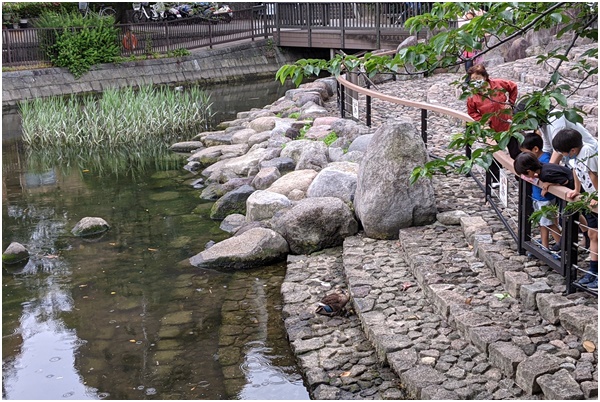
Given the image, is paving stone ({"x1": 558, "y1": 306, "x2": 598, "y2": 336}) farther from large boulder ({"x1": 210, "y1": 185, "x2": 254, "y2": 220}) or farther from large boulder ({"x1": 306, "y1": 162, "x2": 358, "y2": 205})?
large boulder ({"x1": 210, "y1": 185, "x2": 254, "y2": 220})

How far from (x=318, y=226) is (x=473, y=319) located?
8.91ft

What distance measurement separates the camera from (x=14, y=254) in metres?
8.46

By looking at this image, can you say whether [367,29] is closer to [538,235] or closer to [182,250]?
[182,250]

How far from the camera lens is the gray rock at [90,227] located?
923 centimetres

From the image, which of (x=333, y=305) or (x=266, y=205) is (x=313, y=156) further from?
(x=333, y=305)

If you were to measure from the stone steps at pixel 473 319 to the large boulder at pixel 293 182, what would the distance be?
93.5 inches

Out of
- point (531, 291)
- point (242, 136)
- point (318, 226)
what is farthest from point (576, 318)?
point (242, 136)

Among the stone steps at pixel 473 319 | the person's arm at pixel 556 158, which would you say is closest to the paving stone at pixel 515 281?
the stone steps at pixel 473 319

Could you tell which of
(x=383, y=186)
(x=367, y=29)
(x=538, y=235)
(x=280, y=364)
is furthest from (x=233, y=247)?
(x=367, y=29)

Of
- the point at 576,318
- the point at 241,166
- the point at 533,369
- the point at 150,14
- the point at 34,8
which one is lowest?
the point at 241,166

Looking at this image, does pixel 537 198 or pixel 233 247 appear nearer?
pixel 537 198

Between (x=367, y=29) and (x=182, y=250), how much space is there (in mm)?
14076

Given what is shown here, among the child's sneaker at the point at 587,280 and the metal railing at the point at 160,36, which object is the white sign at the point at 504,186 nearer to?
the child's sneaker at the point at 587,280

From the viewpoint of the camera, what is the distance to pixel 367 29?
69.6 feet
